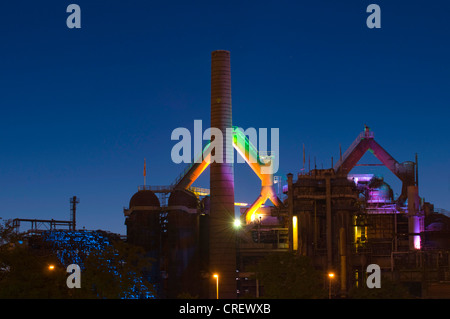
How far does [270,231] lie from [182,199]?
15475 millimetres

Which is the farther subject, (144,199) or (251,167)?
(251,167)

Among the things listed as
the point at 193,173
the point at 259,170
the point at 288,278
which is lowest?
the point at 288,278

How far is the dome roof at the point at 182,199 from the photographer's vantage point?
90.9 m

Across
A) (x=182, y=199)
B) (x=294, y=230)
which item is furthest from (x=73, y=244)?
(x=294, y=230)

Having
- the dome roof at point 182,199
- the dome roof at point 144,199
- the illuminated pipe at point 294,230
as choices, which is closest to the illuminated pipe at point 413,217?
the illuminated pipe at point 294,230

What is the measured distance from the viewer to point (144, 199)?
91.2 meters

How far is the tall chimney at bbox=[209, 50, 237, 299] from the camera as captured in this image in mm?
87062

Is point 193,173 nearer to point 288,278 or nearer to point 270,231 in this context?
point 270,231

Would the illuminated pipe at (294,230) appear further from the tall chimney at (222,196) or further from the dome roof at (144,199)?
the dome roof at (144,199)

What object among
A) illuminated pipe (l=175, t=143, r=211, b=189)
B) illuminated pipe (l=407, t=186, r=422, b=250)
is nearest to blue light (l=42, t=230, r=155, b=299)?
illuminated pipe (l=175, t=143, r=211, b=189)

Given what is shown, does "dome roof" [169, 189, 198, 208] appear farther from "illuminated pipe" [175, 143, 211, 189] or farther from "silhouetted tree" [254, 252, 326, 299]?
"silhouetted tree" [254, 252, 326, 299]

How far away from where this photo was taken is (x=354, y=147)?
10500 cm
